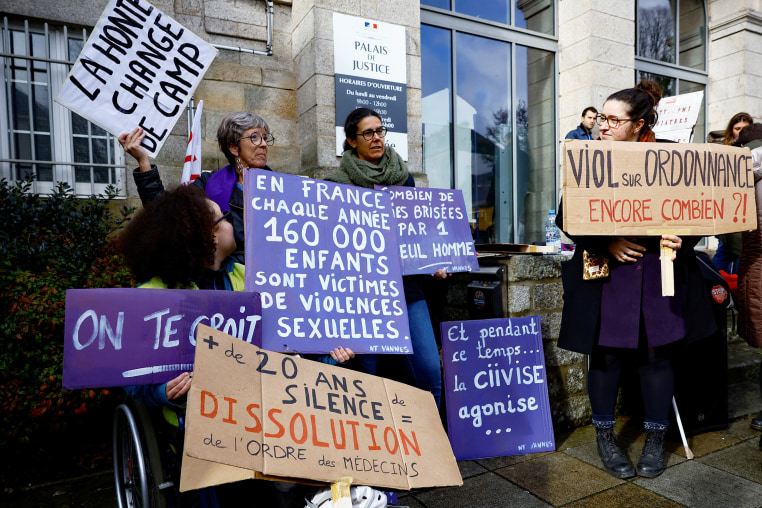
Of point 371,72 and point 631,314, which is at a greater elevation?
point 371,72

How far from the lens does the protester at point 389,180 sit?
108 inches

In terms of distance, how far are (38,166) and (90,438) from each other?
8.04 feet

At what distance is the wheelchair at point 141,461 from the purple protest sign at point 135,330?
0.32 metres

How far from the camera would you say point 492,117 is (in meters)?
6.80

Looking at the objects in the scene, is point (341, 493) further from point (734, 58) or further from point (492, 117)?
point (734, 58)

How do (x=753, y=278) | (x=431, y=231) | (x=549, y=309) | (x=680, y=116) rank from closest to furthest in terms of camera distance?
(x=431, y=231) < (x=753, y=278) < (x=549, y=309) < (x=680, y=116)

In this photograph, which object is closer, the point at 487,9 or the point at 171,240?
the point at 171,240

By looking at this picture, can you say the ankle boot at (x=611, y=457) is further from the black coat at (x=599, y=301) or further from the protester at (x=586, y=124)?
the protester at (x=586, y=124)

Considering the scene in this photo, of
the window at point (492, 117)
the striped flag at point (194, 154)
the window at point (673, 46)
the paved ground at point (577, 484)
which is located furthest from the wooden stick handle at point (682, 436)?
the window at point (673, 46)

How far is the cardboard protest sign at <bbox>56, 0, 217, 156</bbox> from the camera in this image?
272 cm

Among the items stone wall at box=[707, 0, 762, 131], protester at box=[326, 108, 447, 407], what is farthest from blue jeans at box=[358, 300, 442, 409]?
stone wall at box=[707, 0, 762, 131]

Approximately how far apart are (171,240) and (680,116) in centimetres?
560

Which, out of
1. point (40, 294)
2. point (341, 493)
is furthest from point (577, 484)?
point (40, 294)

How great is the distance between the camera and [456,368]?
2963 mm
